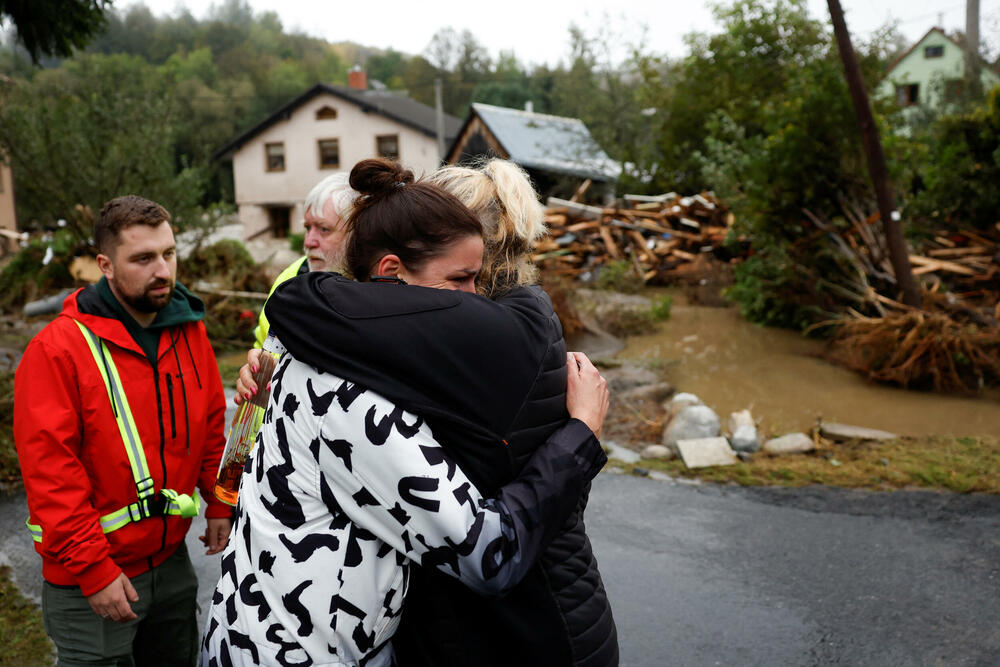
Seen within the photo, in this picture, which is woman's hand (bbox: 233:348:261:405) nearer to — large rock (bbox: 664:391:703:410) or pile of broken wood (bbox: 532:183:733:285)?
large rock (bbox: 664:391:703:410)

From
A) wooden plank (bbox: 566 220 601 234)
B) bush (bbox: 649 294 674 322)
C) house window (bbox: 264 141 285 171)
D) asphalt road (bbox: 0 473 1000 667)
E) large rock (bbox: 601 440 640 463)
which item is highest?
house window (bbox: 264 141 285 171)

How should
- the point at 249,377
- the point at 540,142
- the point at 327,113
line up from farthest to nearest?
the point at 327,113 → the point at 540,142 → the point at 249,377

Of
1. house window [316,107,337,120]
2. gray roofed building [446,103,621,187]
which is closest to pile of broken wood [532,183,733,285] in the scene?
gray roofed building [446,103,621,187]

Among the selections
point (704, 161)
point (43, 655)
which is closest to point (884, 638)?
point (43, 655)

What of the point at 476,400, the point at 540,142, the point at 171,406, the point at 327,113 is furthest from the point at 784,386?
the point at 327,113

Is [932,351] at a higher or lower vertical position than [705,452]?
higher

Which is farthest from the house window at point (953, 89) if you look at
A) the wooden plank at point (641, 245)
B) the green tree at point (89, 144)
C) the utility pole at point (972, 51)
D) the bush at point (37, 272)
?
the bush at point (37, 272)

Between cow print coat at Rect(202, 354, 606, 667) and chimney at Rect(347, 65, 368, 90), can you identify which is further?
chimney at Rect(347, 65, 368, 90)

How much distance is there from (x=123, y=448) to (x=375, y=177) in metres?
1.45

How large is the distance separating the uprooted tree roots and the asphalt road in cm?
327

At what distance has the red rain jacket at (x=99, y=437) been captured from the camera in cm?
236

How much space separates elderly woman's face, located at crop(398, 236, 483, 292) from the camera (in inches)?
65.9

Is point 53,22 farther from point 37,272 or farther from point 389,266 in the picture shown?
point 37,272

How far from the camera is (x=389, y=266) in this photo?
166 centimetres
